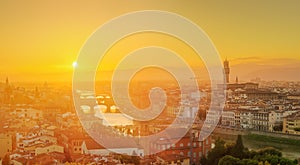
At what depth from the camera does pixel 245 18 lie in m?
2.98

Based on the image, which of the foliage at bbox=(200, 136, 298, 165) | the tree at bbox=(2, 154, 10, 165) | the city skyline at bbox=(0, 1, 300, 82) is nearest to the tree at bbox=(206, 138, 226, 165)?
the foliage at bbox=(200, 136, 298, 165)

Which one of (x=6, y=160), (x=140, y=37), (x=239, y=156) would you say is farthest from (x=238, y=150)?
(x=6, y=160)

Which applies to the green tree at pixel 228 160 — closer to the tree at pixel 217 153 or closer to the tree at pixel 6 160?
the tree at pixel 217 153

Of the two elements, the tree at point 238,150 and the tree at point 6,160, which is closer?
the tree at point 6,160

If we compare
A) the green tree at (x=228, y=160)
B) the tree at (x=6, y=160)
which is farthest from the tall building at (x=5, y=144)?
the green tree at (x=228, y=160)

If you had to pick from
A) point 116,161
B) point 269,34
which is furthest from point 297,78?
point 116,161

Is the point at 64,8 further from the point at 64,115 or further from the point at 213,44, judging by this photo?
the point at 213,44

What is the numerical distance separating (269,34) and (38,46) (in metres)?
1.57

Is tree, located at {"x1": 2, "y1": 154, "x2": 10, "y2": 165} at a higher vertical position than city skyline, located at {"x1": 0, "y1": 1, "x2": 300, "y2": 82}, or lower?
lower

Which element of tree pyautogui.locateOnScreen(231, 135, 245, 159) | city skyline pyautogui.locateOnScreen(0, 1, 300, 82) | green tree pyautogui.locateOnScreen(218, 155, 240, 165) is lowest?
green tree pyautogui.locateOnScreen(218, 155, 240, 165)

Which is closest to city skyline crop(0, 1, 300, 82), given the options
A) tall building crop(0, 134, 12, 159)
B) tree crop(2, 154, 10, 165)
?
tall building crop(0, 134, 12, 159)

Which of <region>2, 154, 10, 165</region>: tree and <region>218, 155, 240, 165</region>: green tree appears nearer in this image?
<region>2, 154, 10, 165</region>: tree

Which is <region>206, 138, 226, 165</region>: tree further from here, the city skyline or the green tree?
the city skyline

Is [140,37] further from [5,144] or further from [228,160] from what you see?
[5,144]
